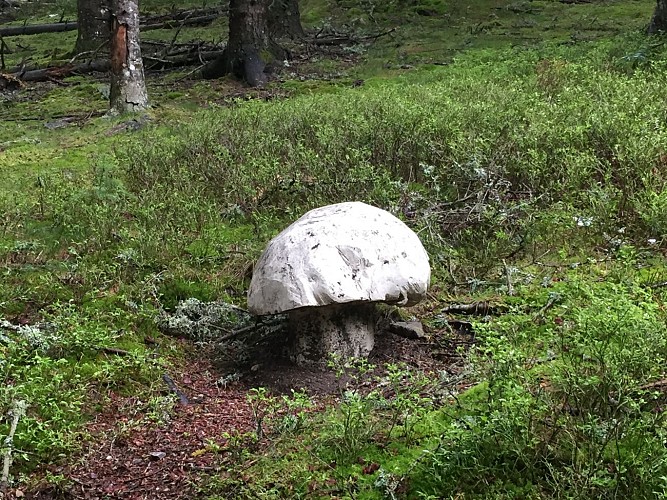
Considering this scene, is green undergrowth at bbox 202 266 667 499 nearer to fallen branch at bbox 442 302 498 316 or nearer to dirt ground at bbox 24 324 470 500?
dirt ground at bbox 24 324 470 500

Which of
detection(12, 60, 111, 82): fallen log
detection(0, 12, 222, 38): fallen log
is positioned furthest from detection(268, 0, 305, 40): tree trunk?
detection(0, 12, 222, 38): fallen log

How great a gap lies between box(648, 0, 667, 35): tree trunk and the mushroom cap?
30.8ft

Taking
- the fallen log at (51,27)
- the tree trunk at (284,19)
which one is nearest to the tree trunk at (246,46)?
the tree trunk at (284,19)

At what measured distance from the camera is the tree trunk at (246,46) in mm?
13555

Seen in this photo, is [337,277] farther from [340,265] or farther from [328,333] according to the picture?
[328,333]

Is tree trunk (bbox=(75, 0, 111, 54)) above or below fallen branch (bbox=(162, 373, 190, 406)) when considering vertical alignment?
above

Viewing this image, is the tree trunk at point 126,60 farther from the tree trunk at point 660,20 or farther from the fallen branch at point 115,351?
the tree trunk at point 660,20

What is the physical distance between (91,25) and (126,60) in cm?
614

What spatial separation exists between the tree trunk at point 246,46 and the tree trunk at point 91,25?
3613mm

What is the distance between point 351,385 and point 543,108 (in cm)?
482

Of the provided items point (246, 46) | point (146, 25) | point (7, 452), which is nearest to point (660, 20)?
point (246, 46)

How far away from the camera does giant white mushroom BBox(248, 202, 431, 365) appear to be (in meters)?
4.37

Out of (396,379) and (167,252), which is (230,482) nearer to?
(396,379)

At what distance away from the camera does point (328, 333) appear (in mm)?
4750
